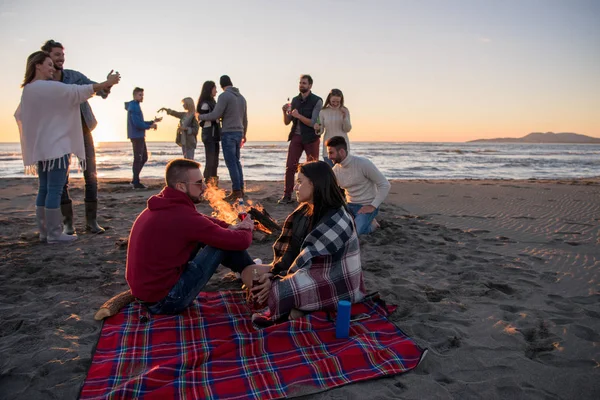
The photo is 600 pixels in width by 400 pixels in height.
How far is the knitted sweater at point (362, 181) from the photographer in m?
5.65

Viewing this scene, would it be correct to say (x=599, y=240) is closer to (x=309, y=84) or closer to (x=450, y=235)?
(x=450, y=235)

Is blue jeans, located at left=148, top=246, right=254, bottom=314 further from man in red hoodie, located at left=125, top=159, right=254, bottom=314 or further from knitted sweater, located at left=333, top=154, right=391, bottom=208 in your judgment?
knitted sweater, located at left=333, top=154, right=391, bottom=208

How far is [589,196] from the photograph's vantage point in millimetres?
10078

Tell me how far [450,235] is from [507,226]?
1388 mm

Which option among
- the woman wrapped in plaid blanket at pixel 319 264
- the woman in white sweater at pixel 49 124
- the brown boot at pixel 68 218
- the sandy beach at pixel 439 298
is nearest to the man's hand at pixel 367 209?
the sandy beach at pixel 439 298

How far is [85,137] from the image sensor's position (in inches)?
216

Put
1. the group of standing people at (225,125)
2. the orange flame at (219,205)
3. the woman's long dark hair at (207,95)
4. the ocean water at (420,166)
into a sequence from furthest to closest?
the ocean water at (420,166), the woman's long dark hair at (207,95), the group of standing people at (225,125), the orange flame at (219,205)

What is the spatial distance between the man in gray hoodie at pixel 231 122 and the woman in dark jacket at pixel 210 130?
301 millimetres

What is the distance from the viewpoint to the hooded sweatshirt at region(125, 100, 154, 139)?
32.6ft

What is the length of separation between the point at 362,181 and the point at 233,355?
3585 millimetres

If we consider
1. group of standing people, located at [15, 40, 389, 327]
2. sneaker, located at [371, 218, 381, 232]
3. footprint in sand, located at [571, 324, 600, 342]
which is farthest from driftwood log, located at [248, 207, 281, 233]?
footprint in sand, located at [571, 324, 600, 342]

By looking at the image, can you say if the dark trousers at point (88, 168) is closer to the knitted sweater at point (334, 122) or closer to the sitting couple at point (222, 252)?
the sitting couple at point (222, 252)

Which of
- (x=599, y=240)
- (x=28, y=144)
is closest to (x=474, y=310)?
(x=599, y=240)

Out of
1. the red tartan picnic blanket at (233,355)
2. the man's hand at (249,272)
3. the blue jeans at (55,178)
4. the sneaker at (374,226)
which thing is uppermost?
the blue jeans at (55,178)
